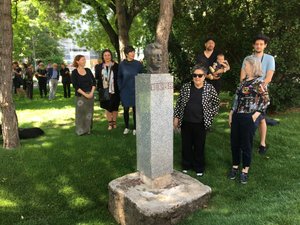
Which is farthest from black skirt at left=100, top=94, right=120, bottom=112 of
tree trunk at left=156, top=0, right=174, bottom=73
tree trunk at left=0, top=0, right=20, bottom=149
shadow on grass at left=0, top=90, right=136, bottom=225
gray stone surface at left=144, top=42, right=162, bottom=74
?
gray stone surface at left=144, top=42, right=162, bottom=74

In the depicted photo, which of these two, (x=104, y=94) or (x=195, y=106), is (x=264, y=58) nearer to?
(x=195, y=106)

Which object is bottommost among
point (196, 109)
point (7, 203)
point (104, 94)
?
point (7, 203)

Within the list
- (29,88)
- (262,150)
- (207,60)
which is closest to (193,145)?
(262,150)

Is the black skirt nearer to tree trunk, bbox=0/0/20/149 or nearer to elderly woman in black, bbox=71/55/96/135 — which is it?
elderly woman in black, bbox=71/55/96/135

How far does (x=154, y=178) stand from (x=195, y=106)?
1.37m

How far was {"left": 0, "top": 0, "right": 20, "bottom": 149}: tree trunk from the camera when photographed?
19.3 ft

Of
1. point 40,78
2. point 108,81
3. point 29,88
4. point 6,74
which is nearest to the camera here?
point 6,74

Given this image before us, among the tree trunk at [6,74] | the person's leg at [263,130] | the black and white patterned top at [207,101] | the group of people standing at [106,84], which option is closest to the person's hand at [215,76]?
the person's leg at [263,130]

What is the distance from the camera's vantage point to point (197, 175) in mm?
5645

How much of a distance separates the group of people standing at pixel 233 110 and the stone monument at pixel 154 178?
711 mm

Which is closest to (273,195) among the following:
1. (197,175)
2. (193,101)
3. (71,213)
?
(197,175)

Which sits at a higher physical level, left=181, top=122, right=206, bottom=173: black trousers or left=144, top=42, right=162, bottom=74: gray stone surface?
left=144, top=42, right=162, bottom=74: gray stone surface

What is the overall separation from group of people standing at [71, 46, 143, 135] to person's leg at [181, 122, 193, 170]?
1736 millimetres

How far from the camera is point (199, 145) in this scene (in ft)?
18.0
